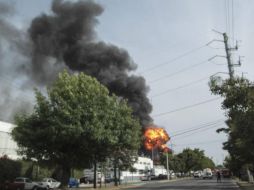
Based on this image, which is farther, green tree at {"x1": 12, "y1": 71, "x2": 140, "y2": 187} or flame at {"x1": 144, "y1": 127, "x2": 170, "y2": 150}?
flame at {"x1": 144, "y1": 127, "x2": 170, "y2": 150}

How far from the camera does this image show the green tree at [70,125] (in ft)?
124

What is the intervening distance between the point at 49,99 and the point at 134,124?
890 cm

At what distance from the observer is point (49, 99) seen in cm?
4009

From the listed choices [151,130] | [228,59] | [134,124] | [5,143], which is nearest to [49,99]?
[134,124]

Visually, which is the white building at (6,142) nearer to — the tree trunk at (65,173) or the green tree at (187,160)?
the tree trunk at (65,173)

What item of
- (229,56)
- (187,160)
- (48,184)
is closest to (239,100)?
(229,56)

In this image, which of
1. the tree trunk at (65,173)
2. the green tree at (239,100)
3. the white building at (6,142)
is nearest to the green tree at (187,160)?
the white building at (6,142)

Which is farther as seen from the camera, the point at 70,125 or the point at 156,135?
the point at 156,135

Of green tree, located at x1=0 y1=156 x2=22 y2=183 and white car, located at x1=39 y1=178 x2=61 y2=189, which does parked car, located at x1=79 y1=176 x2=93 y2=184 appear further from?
white car, located at x1=39 y1=178 x2=61 y2=189

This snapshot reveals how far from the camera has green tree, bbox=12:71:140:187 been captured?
1492 inches

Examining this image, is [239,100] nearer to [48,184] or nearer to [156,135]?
[48,184]

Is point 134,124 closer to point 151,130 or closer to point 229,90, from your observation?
point 229,90

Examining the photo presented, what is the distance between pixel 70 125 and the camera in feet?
122

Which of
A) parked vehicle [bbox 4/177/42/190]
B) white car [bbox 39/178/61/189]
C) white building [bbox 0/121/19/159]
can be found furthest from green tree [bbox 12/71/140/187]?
white building [bbox 0/121/19/159]
